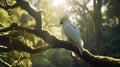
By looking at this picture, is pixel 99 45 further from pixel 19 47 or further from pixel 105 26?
pixel 105 26

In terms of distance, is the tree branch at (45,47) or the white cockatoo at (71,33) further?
the tree branch at (45,47)

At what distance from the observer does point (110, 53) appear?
3731cm

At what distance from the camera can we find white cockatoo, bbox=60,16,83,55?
9383mm

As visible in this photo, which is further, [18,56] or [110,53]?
[110,53]

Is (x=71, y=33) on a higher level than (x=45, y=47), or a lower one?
higher

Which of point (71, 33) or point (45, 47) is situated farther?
point (45, 47)

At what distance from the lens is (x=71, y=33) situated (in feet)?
31.3

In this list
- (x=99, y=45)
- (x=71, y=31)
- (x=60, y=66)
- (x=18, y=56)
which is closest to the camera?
(x=71, y=31)

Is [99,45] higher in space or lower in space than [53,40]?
lower

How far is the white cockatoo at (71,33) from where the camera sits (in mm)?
9383

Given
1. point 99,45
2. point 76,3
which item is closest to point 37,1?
point 76,3

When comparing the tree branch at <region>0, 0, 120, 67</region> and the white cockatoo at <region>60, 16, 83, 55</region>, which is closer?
the white cockatoo at <region>60, 16, 83, 55</region>

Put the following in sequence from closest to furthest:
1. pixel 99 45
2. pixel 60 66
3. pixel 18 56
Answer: pixel 18 56 < pixel 99 45 < pixel 60 66

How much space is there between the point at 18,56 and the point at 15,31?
1394 millimetres
